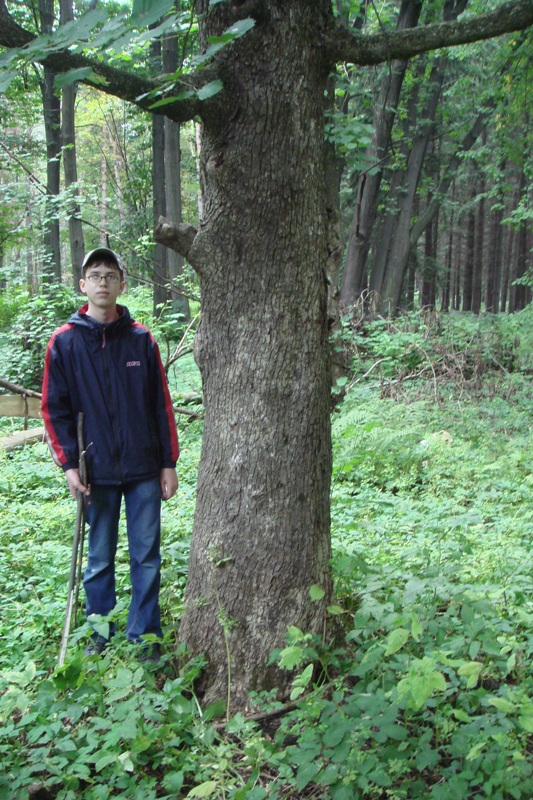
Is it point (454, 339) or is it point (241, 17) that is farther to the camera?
point (454, 339)

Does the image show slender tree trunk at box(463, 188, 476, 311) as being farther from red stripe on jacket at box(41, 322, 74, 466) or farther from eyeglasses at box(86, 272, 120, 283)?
red stripe on jacket at box(41, 322, 74, 466)

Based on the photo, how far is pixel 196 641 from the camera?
3234mm

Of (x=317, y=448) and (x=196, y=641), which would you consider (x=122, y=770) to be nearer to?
(x=196, y=641)

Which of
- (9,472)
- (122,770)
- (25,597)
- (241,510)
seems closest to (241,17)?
(241,510)

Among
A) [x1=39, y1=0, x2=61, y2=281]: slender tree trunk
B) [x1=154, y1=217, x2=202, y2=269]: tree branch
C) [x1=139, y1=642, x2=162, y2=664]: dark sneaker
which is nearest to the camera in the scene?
[x1=154, y1=217, x2=202, y2=269]: tree branch

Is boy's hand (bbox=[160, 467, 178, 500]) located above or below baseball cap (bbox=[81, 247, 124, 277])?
below

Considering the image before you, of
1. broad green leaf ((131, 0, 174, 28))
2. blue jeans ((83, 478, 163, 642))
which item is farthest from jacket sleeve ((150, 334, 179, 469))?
broad green leaf ((131, 0, 174, 28))

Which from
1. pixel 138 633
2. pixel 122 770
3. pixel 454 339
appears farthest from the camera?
pixel 454 339

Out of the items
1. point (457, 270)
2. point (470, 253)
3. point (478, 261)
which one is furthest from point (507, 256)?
point (478, 261)

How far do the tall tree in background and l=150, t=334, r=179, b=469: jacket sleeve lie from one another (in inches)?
21.7

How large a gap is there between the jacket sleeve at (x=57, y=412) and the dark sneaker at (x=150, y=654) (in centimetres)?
108

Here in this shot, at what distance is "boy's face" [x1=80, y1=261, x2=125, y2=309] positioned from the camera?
3.58 m

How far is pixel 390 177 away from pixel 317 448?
58.0 feet

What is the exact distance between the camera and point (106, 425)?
11.9 feet
